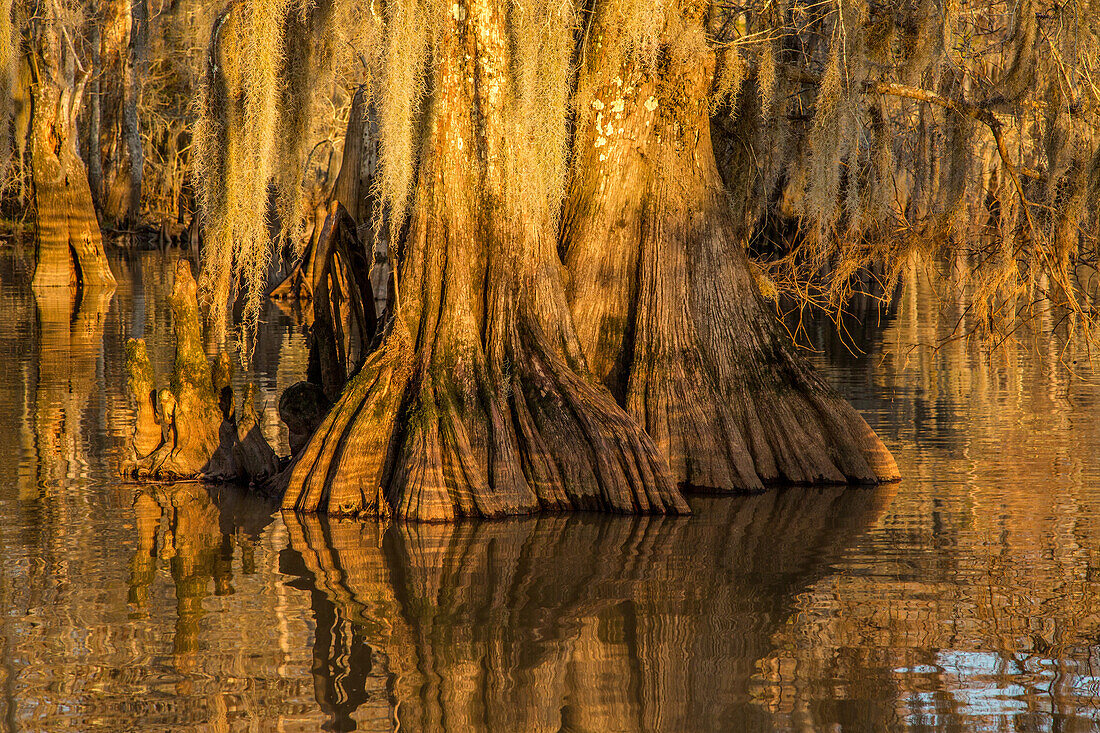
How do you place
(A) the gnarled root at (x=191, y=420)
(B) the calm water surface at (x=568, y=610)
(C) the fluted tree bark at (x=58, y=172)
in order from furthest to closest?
(C) the fluted tree bark at (x=58, y=172) → (A) the gnarled root at (x=191, y=420) → (B) the calm water surface at (x=568, y=610)

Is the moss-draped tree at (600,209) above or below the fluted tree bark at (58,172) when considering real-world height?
below

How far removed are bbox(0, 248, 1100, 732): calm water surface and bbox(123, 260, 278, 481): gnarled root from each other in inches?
13.4

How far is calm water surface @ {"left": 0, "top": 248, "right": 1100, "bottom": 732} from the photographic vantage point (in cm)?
476

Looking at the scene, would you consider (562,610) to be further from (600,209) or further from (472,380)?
(600,209)

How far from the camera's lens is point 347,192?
2028 centimetres

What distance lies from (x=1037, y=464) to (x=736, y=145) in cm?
320

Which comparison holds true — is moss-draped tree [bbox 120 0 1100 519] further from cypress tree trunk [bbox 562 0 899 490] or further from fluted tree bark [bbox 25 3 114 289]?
fluted tree bark [bbox 25 3 114 289]

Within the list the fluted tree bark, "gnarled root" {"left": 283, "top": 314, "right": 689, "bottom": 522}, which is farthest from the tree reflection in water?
the fluted tree bark

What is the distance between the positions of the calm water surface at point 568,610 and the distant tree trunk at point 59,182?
17.2 meters

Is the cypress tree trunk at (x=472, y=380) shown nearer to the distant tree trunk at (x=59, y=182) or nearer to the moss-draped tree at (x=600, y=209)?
the moss-draped tree at (x=600, y=209)

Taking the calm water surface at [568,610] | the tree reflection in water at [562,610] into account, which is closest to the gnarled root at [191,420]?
the calm water surface at [568,610]

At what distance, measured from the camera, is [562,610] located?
232 inches

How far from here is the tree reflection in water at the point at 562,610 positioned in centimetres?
479

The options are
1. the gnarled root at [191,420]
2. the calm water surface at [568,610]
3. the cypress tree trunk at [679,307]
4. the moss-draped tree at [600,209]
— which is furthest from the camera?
the gnarled root at [191,420]
